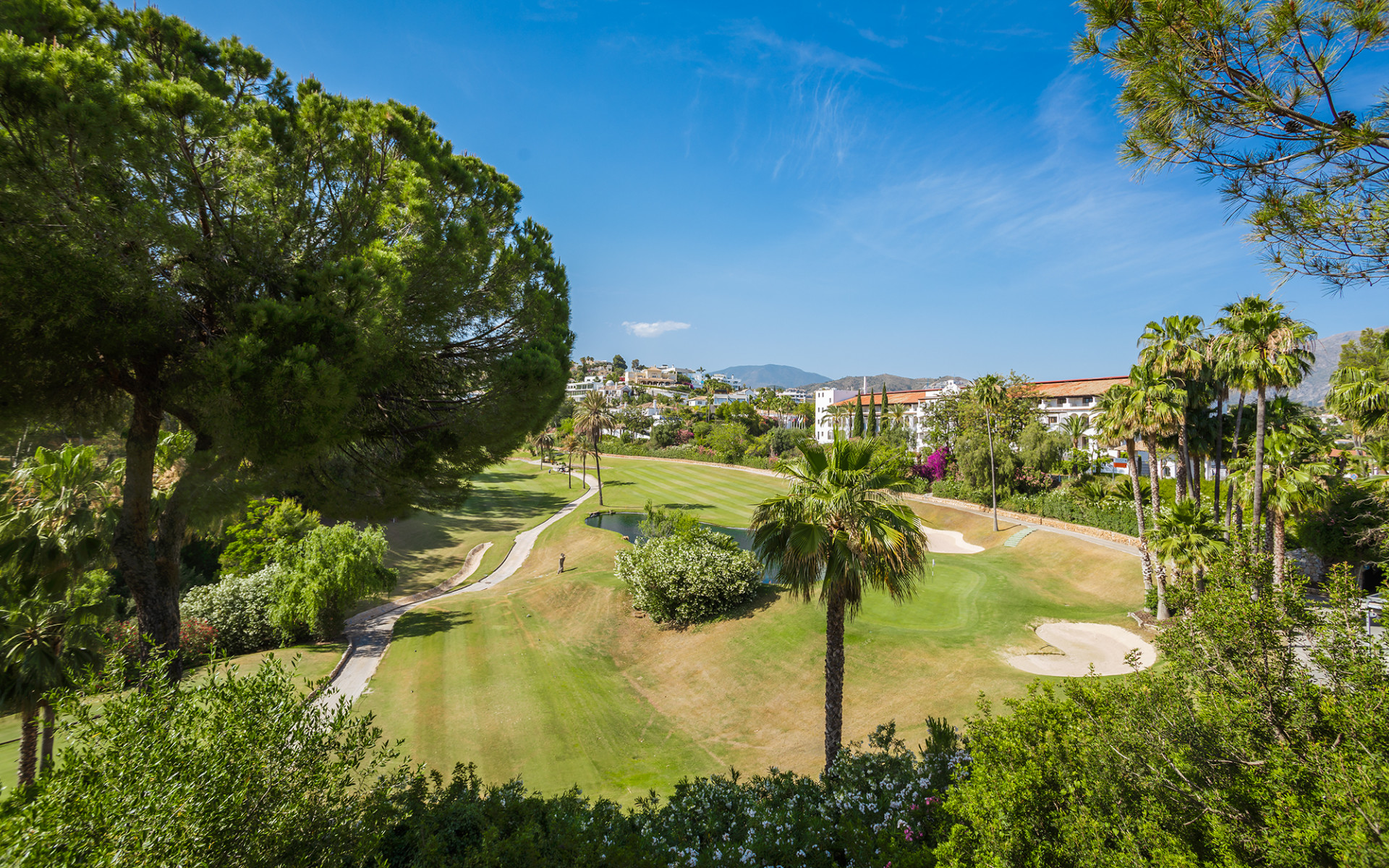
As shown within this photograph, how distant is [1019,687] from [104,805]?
1694 centimetres

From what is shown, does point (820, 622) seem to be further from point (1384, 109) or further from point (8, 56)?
point (8, 56)

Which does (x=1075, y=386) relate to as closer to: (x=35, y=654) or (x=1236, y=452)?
(x=1236, y=452)

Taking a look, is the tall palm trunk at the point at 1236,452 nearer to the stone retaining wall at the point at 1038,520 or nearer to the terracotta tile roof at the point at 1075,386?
the stone retaining wall at the point at 1038,520

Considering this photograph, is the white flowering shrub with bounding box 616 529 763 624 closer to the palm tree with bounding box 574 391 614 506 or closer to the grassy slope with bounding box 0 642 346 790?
the grassy slope with bounding box 0 642 346 790

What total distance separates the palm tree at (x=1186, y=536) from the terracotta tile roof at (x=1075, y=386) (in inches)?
1922

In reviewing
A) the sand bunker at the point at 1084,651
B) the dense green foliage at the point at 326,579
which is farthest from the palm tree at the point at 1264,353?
the dense green foliage at the point at 326,579

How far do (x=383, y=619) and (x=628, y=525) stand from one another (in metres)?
22.7

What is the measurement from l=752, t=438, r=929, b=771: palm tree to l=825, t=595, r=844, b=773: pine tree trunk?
0.01 metres

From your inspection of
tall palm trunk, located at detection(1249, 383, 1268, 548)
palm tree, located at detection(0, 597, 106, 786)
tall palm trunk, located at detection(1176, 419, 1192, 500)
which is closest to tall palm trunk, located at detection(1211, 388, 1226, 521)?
tall palm trunk, located at detection(1176, 419, 1192, 500)

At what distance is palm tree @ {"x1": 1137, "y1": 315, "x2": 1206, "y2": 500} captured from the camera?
781 inches

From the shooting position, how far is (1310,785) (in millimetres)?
4699

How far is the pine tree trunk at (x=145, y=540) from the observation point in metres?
7.65

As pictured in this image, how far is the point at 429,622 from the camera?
23.4 m

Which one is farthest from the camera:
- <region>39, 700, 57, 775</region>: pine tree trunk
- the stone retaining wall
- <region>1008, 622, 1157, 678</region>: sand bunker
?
the stone retaining wall
